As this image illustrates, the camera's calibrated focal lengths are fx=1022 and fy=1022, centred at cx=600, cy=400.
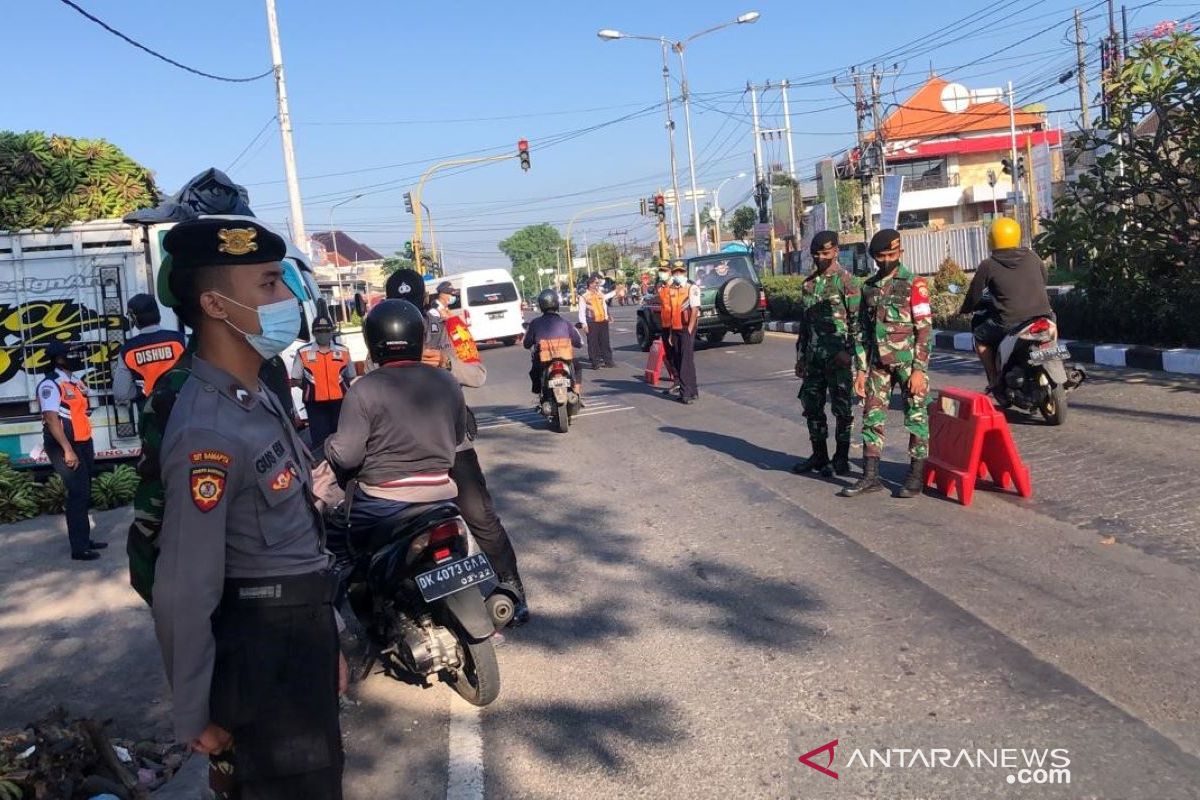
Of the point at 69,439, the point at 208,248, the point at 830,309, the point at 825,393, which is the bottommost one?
the point at 825,393

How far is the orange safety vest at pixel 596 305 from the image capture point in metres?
18.7

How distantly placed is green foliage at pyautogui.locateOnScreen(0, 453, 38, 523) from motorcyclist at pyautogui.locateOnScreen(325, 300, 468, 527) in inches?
242

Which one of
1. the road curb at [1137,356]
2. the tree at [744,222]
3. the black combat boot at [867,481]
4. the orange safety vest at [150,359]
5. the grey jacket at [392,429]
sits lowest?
the black combat boot at [867,481]

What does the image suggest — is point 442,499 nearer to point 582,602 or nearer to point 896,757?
point 582,602

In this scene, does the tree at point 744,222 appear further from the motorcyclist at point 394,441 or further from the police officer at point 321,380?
the motorcyclist at point 394,441

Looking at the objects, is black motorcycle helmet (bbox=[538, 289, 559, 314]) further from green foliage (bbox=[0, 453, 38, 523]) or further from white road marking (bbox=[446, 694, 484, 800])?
white road marking (bbox=[446, 694, 484, 800])

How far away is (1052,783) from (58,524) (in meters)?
8.35

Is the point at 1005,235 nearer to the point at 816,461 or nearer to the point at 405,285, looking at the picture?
the point at 816,461

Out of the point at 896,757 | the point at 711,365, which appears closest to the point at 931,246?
the point at 711,365

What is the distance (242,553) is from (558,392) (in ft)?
30.2

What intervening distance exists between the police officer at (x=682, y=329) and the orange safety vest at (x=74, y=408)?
6778 mm

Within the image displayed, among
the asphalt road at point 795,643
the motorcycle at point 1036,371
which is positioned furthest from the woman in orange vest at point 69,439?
the motorcycle at point 1036,371

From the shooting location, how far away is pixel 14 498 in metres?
9.08

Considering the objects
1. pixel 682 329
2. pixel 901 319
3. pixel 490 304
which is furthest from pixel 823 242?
pixel 490 304
